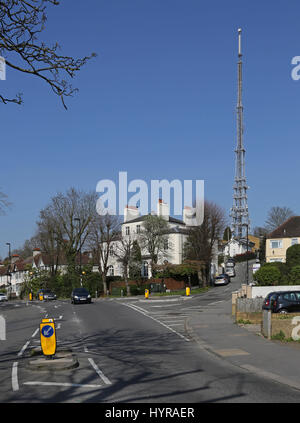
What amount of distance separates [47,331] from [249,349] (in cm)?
676

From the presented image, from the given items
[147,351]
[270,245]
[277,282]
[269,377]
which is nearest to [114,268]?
[270,245]

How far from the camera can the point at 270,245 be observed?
68.6 meters

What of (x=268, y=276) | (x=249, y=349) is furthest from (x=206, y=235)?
(x=249, y=349)

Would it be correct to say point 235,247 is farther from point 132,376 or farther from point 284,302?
point 132,376

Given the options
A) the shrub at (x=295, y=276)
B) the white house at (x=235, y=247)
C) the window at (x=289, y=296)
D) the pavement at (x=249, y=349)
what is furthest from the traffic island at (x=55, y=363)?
the white house at (x=235, y=247)

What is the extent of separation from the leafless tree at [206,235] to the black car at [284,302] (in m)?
38.1

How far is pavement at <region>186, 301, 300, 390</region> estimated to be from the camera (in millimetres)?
12273

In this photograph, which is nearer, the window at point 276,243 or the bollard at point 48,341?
the bollard at point 48,341

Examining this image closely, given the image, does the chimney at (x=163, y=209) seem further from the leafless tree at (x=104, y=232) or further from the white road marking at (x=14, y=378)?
the white road marking at (x=14, y=378)

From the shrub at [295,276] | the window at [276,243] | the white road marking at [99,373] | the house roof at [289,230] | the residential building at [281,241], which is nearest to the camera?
the white road marking at [99,373]

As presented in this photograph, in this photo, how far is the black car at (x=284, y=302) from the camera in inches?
891

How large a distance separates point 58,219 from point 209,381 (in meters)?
57.3

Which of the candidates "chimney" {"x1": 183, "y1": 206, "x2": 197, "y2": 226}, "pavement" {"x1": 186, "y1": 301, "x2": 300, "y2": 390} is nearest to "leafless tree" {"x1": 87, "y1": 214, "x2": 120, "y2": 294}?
"chimney" {"x1": 183, "y1": 206, "x2": 197, "y2": 226}
